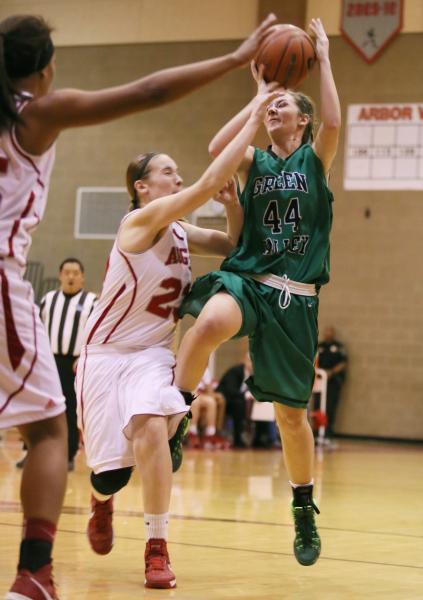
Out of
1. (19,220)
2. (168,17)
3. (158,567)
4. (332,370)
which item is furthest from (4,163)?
(168,17)

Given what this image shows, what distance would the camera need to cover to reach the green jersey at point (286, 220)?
172 inches

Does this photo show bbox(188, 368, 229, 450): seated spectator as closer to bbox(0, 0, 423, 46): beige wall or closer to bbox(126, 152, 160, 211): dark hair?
bbox(0, 0, 423, 46): beige wall

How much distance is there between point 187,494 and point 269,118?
3.50m

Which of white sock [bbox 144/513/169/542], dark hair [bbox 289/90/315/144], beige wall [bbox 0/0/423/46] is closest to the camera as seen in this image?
white sock [bbox 144/513/169/542]

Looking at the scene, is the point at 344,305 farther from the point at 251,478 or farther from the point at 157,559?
the point at 157,559

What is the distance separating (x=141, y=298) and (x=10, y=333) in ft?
4.64

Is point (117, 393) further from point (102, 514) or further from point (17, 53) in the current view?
point (17, 53)

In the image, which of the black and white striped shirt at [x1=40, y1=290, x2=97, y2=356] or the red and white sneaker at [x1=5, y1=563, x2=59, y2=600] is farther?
the black and white striped shirt at [x1=40, y1=290, x2=97, y2=356]

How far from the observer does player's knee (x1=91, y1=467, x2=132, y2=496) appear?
414cm

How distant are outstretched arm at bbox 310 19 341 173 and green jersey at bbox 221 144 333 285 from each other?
0.18 feet

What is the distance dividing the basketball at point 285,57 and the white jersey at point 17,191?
1370 millimetres

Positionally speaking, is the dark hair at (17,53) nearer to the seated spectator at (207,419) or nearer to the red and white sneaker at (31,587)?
the red and white sneaker at (31,587)

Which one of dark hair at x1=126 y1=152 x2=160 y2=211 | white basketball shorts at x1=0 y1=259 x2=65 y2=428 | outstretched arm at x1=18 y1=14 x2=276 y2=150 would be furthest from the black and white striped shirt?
outstretched arm at x1=18 y1=14 x2=276 y2=150

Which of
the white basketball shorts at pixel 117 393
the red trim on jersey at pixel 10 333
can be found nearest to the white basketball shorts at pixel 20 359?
the red trim on jersey at pixel 10 333
